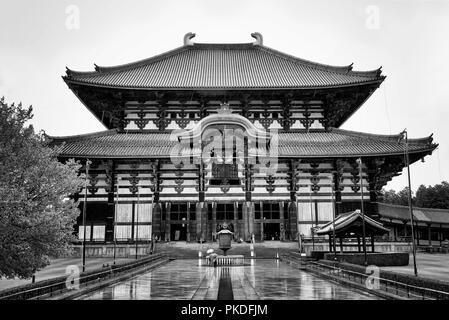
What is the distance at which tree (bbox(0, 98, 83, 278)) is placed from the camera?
45.7ft

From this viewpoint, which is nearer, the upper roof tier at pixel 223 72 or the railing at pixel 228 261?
the railing at pixel 228 261

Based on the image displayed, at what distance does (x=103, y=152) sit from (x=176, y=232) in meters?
10.8

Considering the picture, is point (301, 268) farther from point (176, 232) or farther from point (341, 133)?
point (341, 133)

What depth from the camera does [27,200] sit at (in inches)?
573

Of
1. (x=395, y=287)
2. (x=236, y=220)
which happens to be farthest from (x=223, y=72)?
(x=395, y=287)

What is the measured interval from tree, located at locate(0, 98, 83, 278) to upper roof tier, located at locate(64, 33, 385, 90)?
91.7ft

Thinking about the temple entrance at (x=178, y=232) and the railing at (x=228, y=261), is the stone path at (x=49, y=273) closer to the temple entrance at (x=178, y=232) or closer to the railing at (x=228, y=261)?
the railing at (x=228, y=261)

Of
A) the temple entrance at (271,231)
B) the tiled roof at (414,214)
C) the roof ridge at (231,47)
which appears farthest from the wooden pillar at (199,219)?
the tiled roof at (414,214)

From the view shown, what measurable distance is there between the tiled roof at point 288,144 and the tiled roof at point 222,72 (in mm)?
5228

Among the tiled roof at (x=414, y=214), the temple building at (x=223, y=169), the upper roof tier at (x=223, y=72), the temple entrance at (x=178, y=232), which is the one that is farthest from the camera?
the tiled roof at (x=414, y=214)

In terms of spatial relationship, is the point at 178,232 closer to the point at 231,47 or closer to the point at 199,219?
the point at 199,219

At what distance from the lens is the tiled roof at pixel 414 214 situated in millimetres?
50031

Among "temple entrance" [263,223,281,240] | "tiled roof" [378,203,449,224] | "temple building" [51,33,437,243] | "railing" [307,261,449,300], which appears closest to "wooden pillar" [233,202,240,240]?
"temple building" [51,33,437,243]
